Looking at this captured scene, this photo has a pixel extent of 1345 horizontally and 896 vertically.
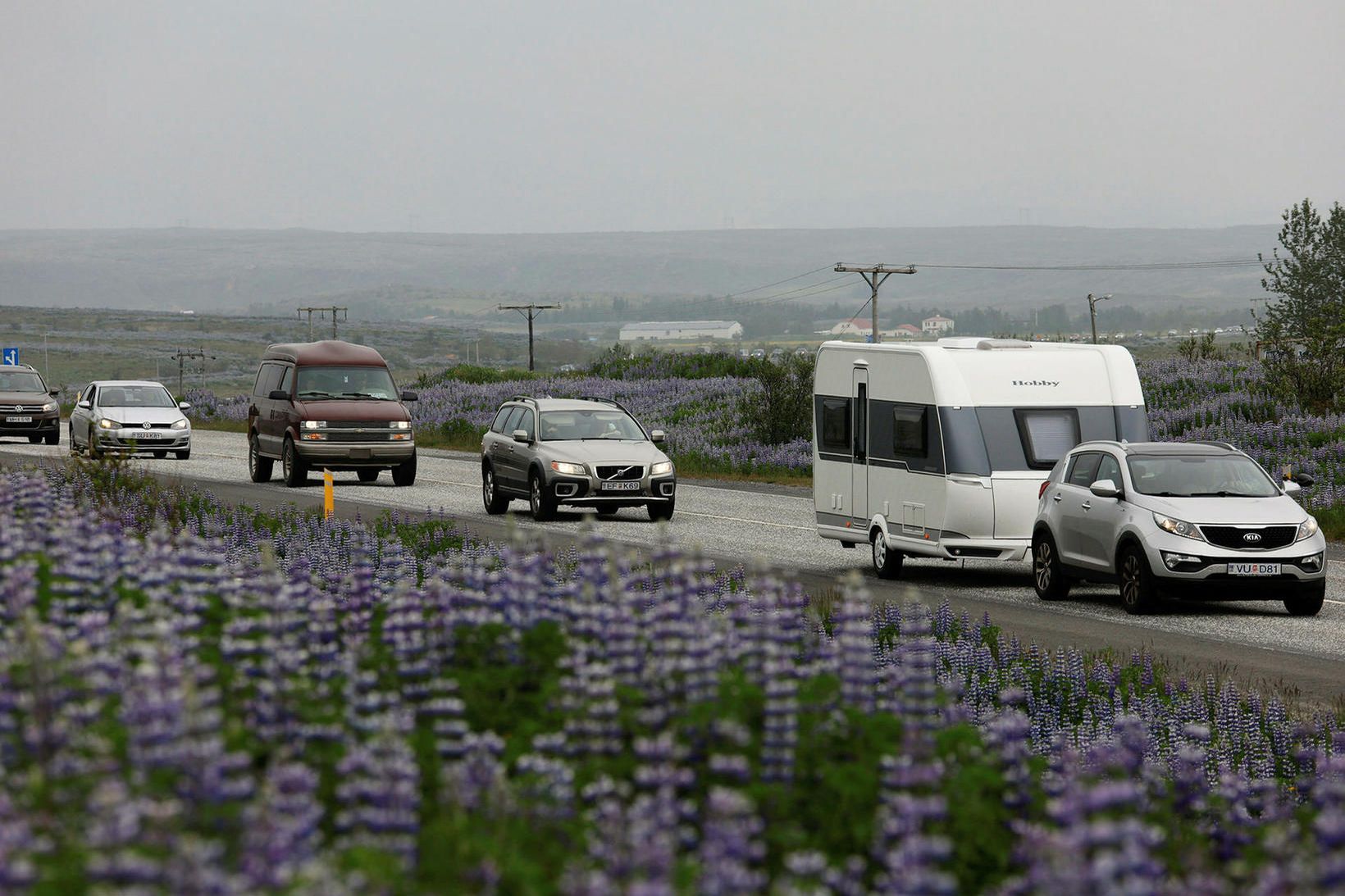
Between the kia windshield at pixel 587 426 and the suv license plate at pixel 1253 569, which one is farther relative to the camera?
the kia windshield at pixel 587 426

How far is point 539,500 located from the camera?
2502 centimetres

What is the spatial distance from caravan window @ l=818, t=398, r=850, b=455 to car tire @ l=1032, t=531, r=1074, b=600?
125 inches

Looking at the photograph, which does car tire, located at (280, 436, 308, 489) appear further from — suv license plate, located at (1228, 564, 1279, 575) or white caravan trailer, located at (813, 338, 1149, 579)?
suv license plate, located at (1228, 564, 1279, 575)

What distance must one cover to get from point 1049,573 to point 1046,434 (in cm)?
204

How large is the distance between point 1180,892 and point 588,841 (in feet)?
5.44

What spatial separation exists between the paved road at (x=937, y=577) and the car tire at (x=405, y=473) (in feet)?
1.08

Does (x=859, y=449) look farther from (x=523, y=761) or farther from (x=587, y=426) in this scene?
(x=523, y=761)

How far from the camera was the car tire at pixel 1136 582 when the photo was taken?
654 inches

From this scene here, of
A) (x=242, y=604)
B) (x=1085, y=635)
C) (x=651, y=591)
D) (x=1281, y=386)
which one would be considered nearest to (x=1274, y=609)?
(x=1085, y=635)

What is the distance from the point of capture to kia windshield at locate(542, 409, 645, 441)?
86.0 ft

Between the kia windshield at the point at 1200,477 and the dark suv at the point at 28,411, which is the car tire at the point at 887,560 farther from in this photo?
the dark suv at the point at 28,411

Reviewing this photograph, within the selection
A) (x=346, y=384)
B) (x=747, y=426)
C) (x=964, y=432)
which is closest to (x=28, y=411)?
(x=346, y=384)

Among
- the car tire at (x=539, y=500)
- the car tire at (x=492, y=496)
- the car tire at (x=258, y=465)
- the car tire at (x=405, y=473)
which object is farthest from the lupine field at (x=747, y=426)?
the car tire at (x=539, y=500)

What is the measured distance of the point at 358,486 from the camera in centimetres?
3256
